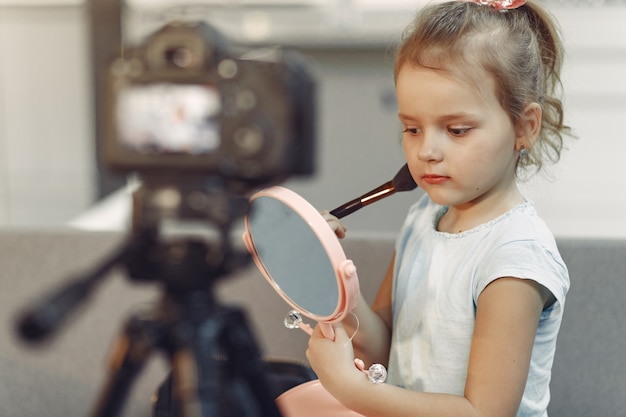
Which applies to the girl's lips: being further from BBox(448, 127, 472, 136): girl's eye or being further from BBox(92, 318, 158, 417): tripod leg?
BBox(92, 318, 158, 417): tripod leg

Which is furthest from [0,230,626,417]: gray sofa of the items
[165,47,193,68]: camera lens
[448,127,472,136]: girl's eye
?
[165,47,193,68]: camera lens

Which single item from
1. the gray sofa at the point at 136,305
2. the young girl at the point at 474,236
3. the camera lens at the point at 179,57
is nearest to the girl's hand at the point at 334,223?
the young girl at the point at 474,236

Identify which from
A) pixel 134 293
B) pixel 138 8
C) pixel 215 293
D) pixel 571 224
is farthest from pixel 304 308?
pixel 571 224

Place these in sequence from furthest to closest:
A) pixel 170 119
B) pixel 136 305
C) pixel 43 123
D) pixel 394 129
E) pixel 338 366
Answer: pixel 43 123
pixel 394 129
pixel 136 305
pixel 338 366
pixel 170 119

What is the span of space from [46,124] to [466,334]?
6.08 feet

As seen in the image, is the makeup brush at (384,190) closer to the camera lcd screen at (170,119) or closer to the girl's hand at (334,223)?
the girl's hand at (334,223)

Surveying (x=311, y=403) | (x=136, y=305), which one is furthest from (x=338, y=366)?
(x=136, y=305)

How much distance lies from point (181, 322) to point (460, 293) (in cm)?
27

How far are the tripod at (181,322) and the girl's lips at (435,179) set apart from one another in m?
0.18

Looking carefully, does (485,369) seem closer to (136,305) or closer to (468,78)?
(468,78)

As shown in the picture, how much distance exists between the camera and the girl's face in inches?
23.3

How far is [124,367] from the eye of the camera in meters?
0.55

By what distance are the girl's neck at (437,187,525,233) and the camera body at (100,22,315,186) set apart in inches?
9.2

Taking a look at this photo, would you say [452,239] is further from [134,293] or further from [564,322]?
[134,293]
